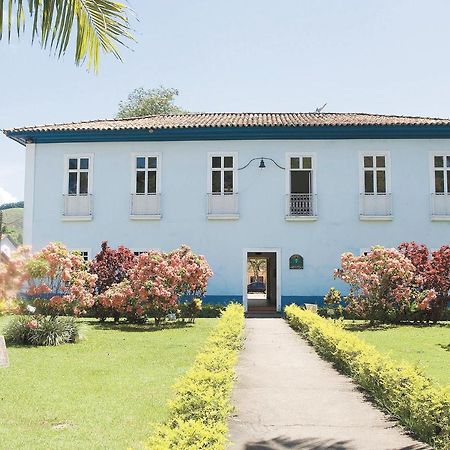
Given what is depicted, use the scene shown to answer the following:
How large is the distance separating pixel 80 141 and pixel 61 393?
1593 centimetres

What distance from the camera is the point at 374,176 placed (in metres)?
21.1

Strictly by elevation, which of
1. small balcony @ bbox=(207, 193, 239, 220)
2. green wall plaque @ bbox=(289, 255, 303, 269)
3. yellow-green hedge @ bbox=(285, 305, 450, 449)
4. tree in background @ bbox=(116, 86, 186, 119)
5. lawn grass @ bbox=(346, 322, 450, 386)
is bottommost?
lawn grass @ bbox=(346, 322, 450, 386)

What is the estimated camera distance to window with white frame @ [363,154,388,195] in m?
21.0

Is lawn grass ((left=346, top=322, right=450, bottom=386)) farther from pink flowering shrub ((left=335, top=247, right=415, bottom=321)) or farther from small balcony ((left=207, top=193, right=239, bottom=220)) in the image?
small balcony ((left=207, top=193, right=239, bottom=220))

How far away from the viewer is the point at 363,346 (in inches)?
342

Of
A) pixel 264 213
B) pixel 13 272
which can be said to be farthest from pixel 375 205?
pixel 13 272

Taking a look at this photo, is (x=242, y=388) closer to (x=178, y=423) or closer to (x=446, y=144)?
(x=178, y=423)

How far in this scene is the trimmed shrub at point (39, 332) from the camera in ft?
39.7

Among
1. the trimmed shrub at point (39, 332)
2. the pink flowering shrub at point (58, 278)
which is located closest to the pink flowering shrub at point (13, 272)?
the pink flowering shrub at point (58, 278)

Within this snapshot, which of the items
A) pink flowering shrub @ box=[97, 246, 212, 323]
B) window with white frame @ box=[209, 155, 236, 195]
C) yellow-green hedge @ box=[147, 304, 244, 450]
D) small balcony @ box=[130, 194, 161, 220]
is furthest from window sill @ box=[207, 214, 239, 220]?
yellow-green hedge @ box=[147, 304, 244, 450]

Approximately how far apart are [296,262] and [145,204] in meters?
6.10

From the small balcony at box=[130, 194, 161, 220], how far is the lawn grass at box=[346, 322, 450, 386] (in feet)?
27.3

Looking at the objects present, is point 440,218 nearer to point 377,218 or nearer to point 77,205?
point 377,218

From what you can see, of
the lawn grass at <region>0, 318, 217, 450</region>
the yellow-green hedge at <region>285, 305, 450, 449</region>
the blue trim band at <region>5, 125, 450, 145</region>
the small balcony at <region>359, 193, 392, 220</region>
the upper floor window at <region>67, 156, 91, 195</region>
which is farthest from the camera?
the upper floor window at <region>67, 156, 91, 195</region>
